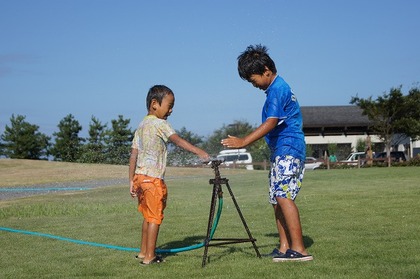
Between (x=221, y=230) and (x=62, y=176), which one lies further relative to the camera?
(x=62, y=176)

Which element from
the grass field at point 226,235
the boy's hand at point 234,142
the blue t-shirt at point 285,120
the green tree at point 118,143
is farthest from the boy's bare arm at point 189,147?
the green tree at point 118,143

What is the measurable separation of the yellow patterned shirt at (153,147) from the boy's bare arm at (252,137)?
0.83 metres

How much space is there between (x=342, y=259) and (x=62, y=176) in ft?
96.7

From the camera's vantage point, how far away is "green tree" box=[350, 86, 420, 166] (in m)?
53.2

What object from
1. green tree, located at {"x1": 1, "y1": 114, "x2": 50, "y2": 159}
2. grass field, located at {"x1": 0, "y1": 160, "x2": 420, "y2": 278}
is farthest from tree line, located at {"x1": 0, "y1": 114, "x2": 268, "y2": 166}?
grass field, located at {"x1": 0, "y1": 160, "x2": 420, "y2": 278}

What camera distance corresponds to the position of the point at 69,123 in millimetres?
53188

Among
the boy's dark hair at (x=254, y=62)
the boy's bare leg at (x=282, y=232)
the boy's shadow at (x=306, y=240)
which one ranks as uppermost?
the boy's dark hair at (x=254, y=62)

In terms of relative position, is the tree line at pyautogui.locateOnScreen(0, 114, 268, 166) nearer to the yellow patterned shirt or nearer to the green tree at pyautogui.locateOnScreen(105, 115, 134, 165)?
the green tree at pyautogui.locateOnScreen(105, 115, 134, 165)

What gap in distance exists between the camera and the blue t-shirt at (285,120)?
236 inches

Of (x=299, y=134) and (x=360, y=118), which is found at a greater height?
(x=360, y=118)

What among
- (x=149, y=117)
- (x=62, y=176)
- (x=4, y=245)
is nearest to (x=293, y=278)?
(x=149, y=117)

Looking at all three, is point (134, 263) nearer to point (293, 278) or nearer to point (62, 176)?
point (293, 278)

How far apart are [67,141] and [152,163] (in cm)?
4754

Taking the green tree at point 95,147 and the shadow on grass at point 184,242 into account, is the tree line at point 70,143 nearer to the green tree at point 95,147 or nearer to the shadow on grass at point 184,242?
the green tree at point 95,147
